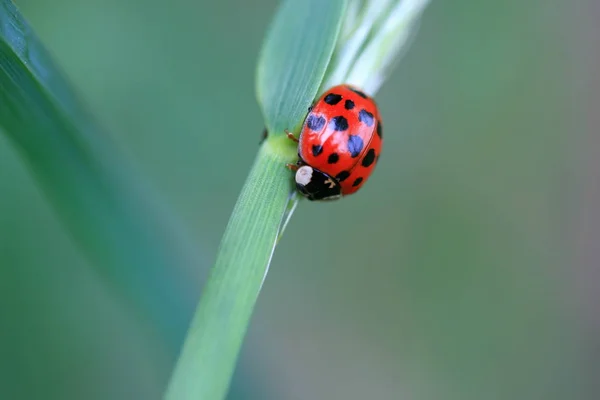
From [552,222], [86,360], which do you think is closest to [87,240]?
[86,360]

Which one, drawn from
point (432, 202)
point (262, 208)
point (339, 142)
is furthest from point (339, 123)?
point (432, 202)

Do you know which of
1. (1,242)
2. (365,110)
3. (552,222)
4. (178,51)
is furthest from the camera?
(552,222)

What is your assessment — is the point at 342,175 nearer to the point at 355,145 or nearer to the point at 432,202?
the point at 355,145

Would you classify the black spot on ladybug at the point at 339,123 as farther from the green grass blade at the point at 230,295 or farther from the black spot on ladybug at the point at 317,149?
the green grass blade at the point at 230,295

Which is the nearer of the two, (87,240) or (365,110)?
(87,240)

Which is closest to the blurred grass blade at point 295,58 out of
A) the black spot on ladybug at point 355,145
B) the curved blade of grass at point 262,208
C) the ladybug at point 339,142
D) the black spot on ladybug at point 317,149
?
the curved blade of grass at point 262,208

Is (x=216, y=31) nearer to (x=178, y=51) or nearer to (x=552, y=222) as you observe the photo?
(x=178, y=51)
